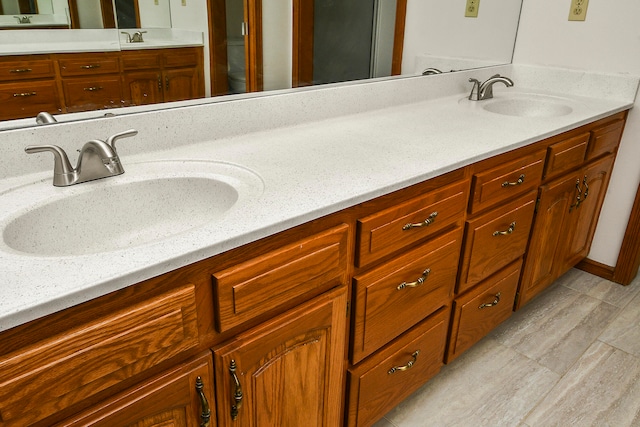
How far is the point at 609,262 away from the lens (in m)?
2.28

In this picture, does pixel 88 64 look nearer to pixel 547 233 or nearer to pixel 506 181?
pixel 506 181

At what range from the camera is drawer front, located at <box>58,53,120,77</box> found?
3.48ft

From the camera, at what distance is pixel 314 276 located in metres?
0.98

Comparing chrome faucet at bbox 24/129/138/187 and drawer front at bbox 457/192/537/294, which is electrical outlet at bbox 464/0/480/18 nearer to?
drawer front at bbox 457/192/537/294

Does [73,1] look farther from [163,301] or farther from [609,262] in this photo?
[609,262]

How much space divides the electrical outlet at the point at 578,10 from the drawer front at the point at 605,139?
0.46 m

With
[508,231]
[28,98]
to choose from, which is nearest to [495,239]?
[508,231]

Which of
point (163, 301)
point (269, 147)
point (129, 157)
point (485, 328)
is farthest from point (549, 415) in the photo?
point (129, 157)

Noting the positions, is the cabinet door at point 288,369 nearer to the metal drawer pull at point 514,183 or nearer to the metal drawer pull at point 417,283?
the metal drawer pull at point 417,283

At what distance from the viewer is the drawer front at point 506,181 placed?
137cm

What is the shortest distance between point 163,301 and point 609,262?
2200mm

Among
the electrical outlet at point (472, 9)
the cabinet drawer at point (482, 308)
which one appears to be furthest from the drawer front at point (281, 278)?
the electrical outlet at point (472, 9)

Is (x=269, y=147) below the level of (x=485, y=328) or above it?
above

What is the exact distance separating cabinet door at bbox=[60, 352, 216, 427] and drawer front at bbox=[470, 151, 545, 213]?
0.87 m
